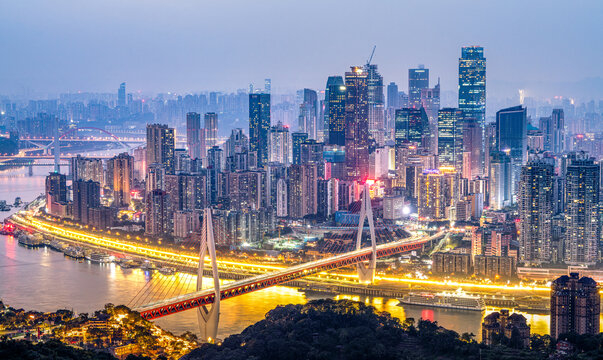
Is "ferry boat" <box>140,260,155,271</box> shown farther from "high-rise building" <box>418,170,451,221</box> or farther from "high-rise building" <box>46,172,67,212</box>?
"high-rise building" <box>418,170,451,221</box>

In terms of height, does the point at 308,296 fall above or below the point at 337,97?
below

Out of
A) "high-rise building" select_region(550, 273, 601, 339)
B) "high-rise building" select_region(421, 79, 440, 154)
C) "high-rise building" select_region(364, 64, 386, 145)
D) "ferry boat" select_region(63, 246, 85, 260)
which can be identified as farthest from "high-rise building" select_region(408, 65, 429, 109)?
"high-rise building" select_region(550, 273, 601, 339)

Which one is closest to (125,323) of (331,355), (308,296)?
(331,355)

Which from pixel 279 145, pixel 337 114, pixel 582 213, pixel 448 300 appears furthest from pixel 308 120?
pixel 448 300

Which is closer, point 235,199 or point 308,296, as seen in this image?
point 308,296

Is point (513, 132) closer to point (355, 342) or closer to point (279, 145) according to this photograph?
point (279, 145)

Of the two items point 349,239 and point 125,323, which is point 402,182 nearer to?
point 349,239
